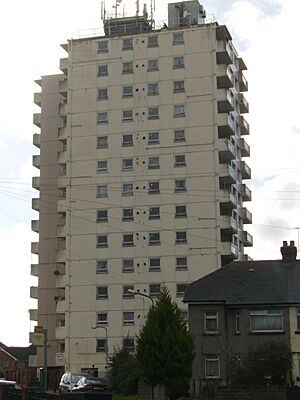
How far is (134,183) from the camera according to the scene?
8169 centimetres

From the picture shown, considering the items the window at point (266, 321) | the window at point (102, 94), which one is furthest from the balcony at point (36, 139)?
the window at point (266, 321)

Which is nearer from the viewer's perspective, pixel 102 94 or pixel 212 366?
pixel 212 366

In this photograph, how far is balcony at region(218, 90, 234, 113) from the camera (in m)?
81.7

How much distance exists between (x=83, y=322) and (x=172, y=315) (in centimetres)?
3536

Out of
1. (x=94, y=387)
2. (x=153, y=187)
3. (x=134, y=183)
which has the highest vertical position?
(x=134, y=183)

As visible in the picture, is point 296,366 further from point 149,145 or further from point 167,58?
point 167,58

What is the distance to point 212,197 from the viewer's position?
259 feet

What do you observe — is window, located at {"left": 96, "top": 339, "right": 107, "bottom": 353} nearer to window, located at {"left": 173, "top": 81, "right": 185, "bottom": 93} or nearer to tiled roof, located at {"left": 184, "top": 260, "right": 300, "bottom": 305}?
window, located at {"left": 173, "top": 81, "right": 185, "bottom": 93}

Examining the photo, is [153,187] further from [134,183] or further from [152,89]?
[152,89]

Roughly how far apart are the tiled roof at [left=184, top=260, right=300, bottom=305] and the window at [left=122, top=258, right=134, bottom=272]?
80.1 ft

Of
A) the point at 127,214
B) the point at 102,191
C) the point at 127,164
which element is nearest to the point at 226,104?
the point at 127,164


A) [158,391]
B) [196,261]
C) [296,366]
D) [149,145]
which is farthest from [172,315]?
[149,145]

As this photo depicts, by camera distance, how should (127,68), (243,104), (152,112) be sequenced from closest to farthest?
(152,112) < (127,68) < (243,104)

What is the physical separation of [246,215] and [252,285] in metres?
36.7
